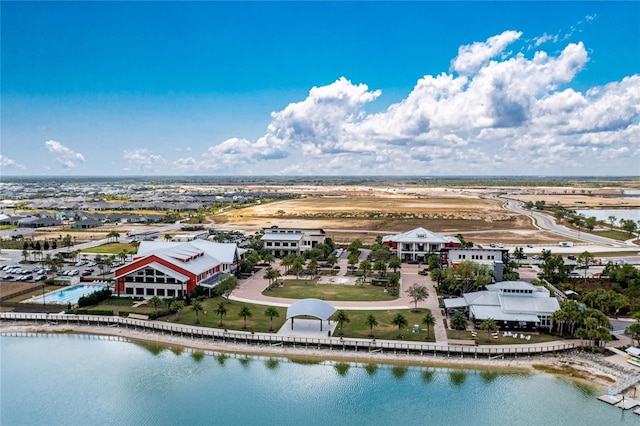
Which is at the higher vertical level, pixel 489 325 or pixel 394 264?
pixel 394 264

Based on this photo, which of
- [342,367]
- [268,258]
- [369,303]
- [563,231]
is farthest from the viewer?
[563,231]

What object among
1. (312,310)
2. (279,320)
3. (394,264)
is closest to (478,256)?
(394,264)

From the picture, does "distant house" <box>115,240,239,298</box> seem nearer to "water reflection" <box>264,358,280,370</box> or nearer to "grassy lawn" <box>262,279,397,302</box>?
"grassy lawn" <box>262,279,397,302</box>

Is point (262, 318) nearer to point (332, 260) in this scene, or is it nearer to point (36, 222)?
point (332, 260)

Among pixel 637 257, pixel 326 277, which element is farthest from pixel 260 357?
pixel 637 257

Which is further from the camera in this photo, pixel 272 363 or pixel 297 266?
pixel 297 266

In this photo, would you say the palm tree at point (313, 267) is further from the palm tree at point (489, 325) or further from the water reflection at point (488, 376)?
the water reflection at point (488, 376)

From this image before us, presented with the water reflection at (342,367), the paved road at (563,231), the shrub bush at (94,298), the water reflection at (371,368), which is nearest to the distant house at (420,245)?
the paved road at (563,231)
